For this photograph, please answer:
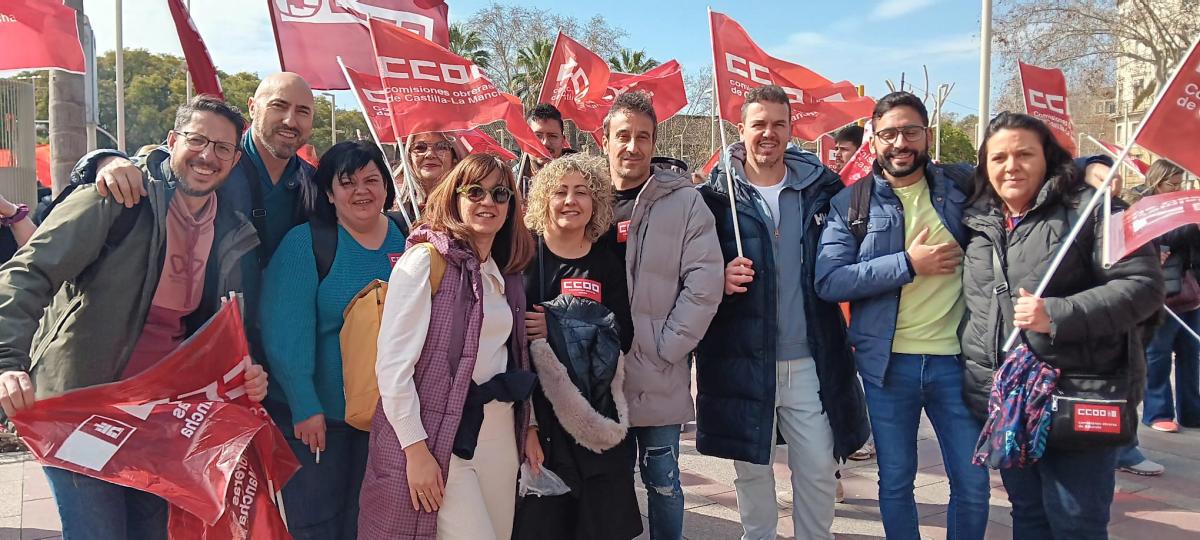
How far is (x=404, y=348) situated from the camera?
8.50 ft

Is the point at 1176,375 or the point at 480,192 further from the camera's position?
the point at 1176,375

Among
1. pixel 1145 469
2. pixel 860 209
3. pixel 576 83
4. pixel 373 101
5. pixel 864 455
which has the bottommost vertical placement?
pixel 1145 469

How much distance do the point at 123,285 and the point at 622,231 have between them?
192 centimetres

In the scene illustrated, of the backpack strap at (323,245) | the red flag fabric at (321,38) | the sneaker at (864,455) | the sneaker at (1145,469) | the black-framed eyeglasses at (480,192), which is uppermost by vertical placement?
the red flag fabric at (321,38)

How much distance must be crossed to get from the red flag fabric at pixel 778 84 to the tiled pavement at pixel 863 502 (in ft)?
7.40

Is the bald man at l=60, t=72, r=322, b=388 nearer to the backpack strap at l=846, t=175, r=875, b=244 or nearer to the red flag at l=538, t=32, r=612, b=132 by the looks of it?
the backpack strap at l=846, t=175, r=875, b=244

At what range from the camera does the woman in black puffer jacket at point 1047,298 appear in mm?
2822

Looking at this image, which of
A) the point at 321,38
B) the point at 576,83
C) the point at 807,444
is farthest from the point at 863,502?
the point at 576,83

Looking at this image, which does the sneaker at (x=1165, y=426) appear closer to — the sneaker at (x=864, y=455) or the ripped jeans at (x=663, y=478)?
the sneaker at (x=864, y=455)

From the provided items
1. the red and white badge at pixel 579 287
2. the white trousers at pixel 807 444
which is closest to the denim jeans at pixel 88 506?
the red and white badge at pixel 579 287

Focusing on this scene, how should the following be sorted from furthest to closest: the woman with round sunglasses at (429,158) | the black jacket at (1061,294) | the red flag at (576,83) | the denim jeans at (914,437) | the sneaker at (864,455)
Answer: the red flag at (576,83), the sneaker at (864,455), the woman with round sunglasses at (429,158), the denim jeans at (914,437), the black jacket at (1061,294)

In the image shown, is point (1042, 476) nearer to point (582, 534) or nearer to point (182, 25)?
point (582, 534)

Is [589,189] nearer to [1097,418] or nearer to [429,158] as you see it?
[429,158]

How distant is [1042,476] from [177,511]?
3.15m
